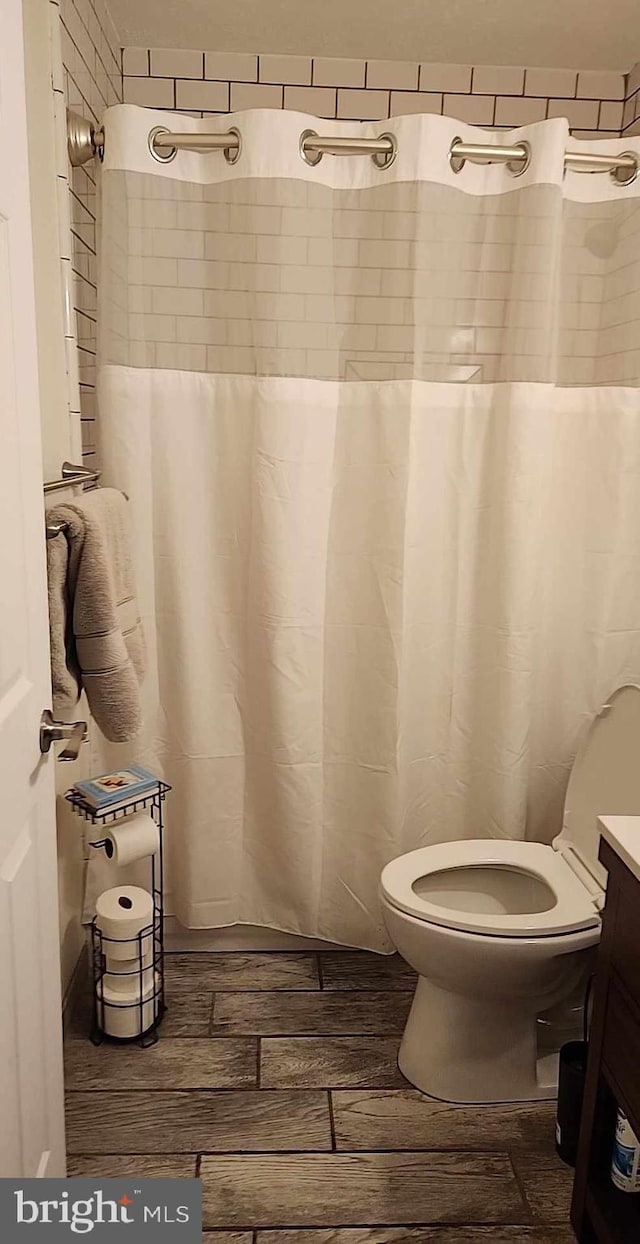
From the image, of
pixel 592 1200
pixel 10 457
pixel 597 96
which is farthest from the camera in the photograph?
pixel 597 96

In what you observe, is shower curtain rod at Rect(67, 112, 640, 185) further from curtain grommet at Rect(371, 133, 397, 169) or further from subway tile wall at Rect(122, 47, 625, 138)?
subway tile wall at Rect(122, 47, 625, 138)

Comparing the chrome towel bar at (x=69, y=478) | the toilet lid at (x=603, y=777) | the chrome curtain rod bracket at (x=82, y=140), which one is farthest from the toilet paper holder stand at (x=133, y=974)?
the chrome curtain rod bracket at (x=82, y=140)

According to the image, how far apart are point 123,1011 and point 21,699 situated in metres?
1.06

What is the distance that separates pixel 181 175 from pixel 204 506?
0.70 meters

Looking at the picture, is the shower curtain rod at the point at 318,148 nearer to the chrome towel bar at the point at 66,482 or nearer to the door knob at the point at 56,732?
the chrome towel bar at the point at 66,482

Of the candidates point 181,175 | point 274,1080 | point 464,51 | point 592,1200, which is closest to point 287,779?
point 274,1080

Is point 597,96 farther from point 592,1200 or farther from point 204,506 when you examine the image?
point 592,1200

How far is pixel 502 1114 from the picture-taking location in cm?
192

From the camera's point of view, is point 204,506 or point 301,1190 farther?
point 204,506

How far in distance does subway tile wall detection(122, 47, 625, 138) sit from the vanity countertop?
6.13ft

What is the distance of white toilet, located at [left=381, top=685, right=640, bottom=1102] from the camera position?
5.92 feet

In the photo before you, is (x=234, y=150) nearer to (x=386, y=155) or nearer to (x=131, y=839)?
(x=386, y=155)

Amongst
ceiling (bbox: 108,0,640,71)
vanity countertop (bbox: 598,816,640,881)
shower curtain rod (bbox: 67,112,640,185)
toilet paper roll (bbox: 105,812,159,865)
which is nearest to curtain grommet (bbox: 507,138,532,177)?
shower curtain rod (bbox: 67,112,640,185)

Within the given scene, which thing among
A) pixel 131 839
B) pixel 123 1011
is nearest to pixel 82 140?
pixel 131 839
